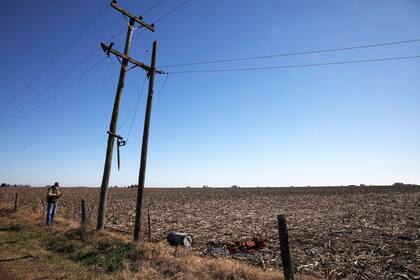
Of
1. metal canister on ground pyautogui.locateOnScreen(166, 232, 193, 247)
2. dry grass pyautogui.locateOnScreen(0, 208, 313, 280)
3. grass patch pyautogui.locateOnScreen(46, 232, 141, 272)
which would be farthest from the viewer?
metal canister on ground pyautogui.locateOnScreen(166, 232, 193, 247)

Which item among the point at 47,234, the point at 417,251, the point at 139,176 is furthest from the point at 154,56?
the point at 417,251

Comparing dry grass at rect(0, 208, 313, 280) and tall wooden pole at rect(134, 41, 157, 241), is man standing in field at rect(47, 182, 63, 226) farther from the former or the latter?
tall wooden pole at rect(134, 41, 157, 241)

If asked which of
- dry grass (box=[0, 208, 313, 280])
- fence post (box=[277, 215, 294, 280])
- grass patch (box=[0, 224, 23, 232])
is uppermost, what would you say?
fence post (box=[277, 215, 294, 280])

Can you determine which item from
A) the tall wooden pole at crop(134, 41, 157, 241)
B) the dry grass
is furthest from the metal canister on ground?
the tall wooden pole at crop(134, 41, 157, 241)

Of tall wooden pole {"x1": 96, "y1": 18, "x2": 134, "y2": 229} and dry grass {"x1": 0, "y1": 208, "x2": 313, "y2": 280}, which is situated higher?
tall wooden pole {"x1": 96, "y1": 18, "x2": 134, "y2": 229}

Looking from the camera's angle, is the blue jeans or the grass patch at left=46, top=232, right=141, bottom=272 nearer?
the grass patch at left=46, top=232, right=141, bottom=272

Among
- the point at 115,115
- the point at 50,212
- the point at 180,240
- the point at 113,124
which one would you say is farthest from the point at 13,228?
the point at 180,240

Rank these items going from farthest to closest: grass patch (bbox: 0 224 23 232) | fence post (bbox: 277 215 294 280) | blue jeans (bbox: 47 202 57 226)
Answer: blue jeans (bbox: 47 202 57 226) → grass patch (bbox: 0 224 23 232) → fence post (bbox: 277 215 294 280)

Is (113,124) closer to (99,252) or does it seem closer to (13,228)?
(99,252)

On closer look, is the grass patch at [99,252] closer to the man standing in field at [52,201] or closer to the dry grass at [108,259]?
the dry grass at [108,259]

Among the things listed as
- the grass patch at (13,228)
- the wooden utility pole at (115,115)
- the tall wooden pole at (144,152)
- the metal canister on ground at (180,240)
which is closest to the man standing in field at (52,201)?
the grass patch at (13,228)

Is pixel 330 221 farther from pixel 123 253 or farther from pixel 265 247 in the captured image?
pixel 123 253

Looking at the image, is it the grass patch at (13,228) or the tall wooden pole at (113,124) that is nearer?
the tall wooden pole at (113,124)

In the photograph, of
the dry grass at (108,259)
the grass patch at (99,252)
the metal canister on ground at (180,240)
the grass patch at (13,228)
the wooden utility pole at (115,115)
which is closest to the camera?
the dry grass at (108,259)
